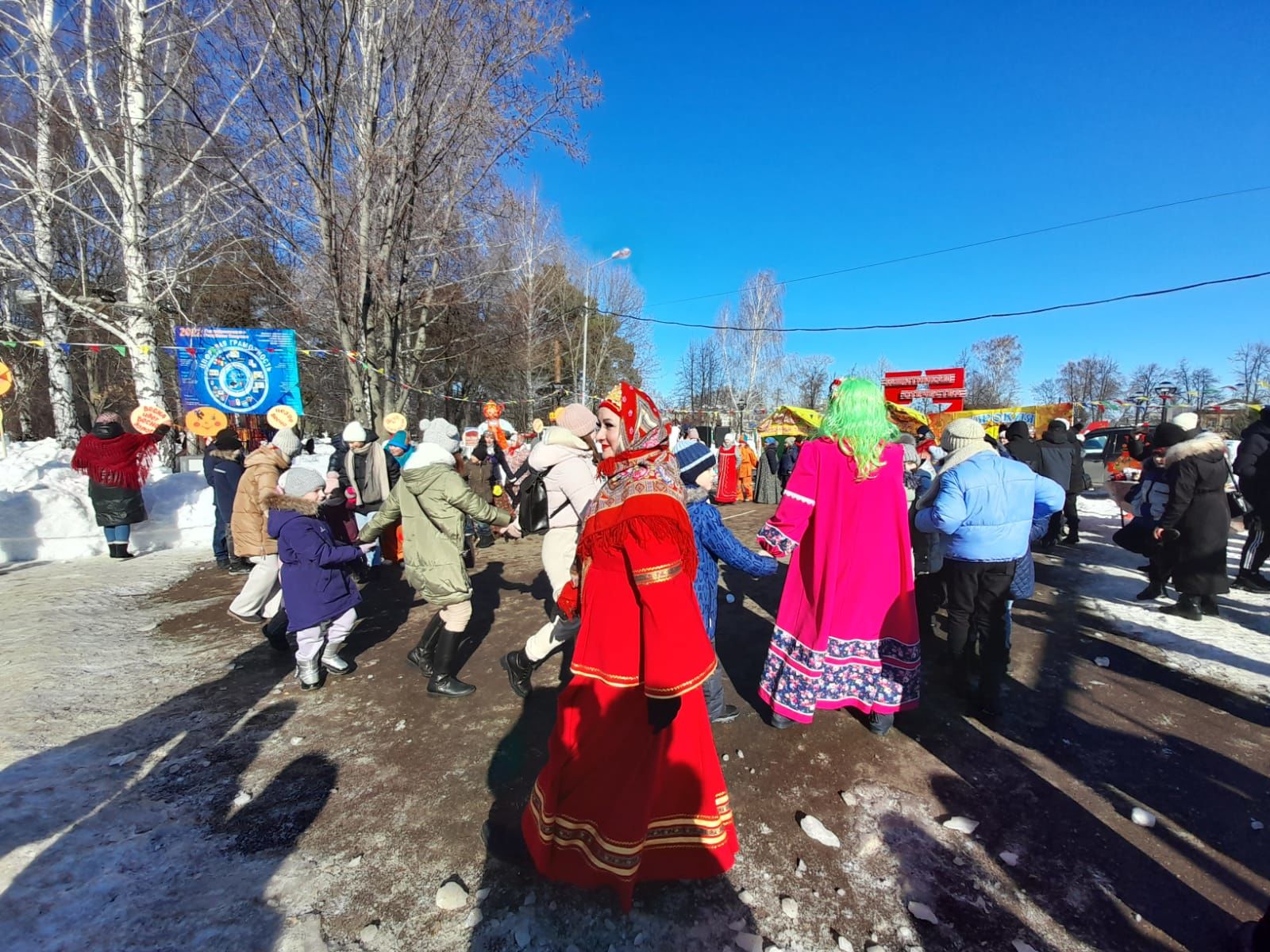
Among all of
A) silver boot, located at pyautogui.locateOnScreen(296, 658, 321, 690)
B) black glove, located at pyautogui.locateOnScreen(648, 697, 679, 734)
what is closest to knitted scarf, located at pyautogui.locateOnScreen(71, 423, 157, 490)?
silver boot, located at pyautogui.locateOnScreen(296, 658, 321, 690)

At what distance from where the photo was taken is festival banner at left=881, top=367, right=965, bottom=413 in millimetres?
18781

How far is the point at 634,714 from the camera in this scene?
189cm

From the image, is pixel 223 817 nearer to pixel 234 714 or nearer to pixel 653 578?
pixel 234 714

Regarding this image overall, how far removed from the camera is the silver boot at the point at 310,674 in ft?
12.2

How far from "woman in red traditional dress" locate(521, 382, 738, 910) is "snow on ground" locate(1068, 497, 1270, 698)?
4.41m

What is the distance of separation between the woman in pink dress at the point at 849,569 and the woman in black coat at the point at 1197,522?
371 centimetres

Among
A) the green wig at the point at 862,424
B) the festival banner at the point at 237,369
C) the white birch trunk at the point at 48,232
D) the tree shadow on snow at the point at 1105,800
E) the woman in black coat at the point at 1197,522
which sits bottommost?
the tree shadow on snow at the point at 1105,800

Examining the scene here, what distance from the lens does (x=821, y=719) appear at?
3.31 m

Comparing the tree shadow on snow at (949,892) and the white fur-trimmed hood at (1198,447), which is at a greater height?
the white fur-trimmed hood at (1198,447)

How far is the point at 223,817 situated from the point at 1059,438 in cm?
969

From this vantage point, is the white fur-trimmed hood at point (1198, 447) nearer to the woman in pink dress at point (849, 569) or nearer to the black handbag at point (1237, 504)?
the black handbag at point (1237, 504)

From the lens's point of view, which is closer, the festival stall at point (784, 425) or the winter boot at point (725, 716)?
the winter boot at point (725, 716)

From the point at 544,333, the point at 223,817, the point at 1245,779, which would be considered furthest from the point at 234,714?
the point at 544,333

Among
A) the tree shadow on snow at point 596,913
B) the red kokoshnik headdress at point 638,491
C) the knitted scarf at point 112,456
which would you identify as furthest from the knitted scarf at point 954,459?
the knitted scarf at point 112,456
